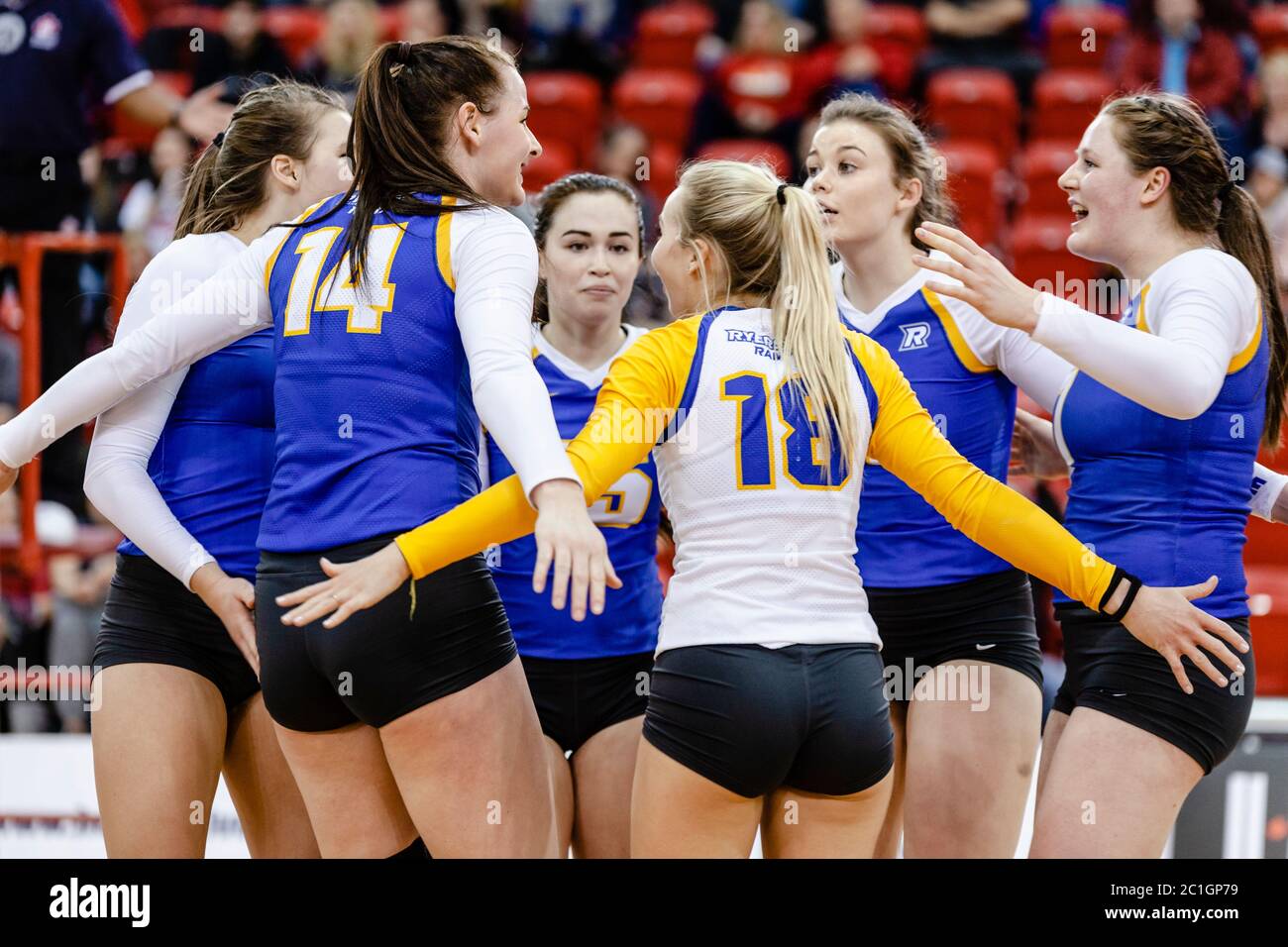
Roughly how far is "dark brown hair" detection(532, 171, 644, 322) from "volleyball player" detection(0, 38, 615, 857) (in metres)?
0.99

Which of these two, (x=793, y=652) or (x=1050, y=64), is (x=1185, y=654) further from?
(x=1050, y=64)

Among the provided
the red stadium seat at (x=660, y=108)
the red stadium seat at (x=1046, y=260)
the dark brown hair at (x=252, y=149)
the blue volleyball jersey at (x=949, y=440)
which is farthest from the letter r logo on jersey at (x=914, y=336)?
the red stadium seat at (x=660, y=108)

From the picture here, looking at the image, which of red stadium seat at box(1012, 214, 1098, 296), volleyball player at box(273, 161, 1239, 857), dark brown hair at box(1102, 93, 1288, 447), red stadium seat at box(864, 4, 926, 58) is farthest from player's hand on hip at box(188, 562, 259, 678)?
red stadium seat at box(864, 4, 926, 58)

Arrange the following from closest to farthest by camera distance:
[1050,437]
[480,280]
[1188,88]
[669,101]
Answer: [480,280], [1050,437], [1188,88], [669,101]

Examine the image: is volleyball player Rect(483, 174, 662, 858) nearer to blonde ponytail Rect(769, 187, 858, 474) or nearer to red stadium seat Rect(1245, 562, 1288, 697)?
blonde ponytail Rect(769, 187, 858, 474)

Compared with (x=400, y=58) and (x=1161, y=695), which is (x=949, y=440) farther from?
(x=400, y=58)

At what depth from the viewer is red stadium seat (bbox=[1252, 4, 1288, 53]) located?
9.25 metres

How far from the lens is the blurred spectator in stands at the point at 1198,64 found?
868 centimetres

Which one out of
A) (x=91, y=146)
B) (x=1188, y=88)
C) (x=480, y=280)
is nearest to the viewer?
(x=480, y=280)

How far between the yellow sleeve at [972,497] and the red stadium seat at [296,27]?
341 inches

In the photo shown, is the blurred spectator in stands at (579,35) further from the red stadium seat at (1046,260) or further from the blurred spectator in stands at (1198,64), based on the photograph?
the blurred spectator in stands at (1198,64)
